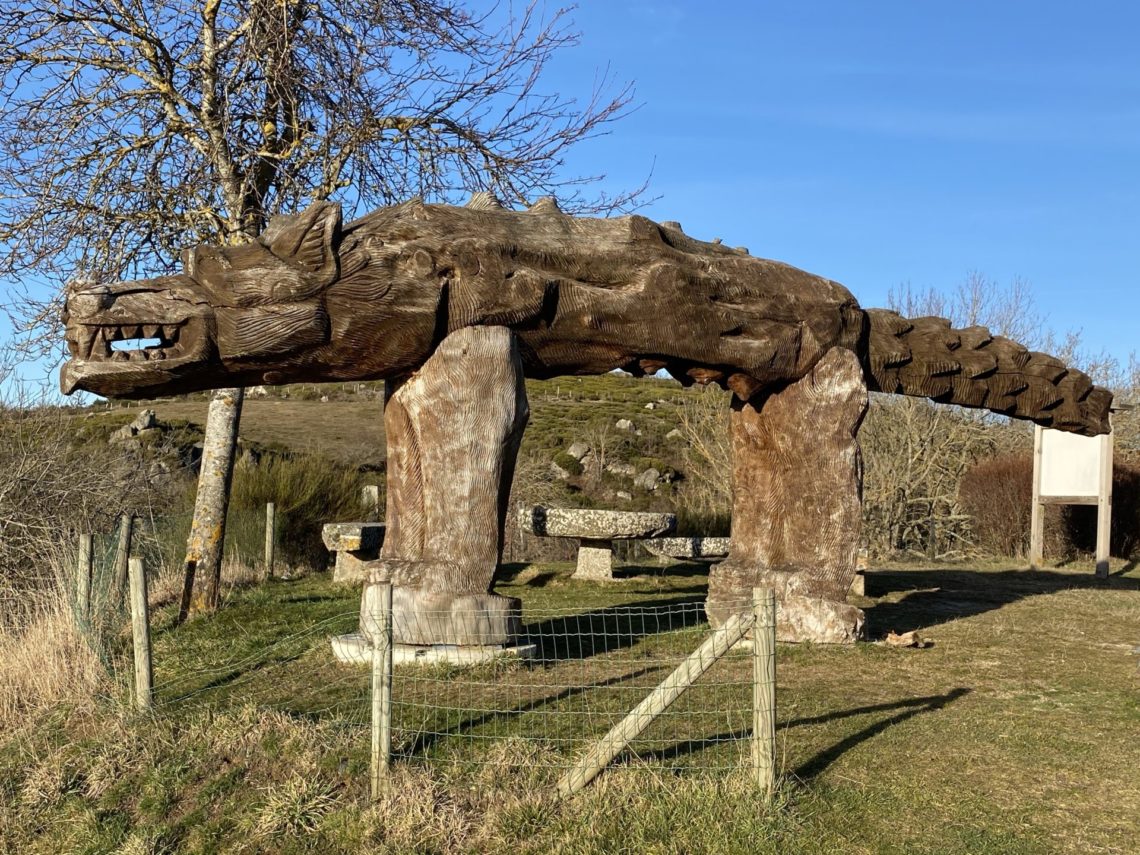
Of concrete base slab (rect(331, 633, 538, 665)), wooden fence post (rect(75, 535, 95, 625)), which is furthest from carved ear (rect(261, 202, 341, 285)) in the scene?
wooden fence post (rect(75, 535, 95, 625))

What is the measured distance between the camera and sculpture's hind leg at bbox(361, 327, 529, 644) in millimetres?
6527

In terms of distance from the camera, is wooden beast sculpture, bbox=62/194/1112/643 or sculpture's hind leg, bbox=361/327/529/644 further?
sculpture's hind leg, bbox=361/327/529/644

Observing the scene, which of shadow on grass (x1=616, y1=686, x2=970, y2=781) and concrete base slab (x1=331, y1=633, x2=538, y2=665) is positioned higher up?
concrete base slab (x1=331, y1=633, x2=538, y2=665)

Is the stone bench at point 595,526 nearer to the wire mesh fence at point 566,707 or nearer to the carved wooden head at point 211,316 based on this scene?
the wire mesh fence at point 566,707

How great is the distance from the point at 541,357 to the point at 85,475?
585cm

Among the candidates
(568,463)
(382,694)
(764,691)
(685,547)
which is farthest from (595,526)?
(568,463)

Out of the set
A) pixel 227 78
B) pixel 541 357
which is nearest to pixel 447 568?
pixel 541 357

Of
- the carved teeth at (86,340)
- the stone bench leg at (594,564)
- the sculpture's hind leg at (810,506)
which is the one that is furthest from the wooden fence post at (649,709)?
the stone bench leg at (594,564)

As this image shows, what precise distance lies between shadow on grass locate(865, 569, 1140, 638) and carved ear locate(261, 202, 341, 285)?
5054mm

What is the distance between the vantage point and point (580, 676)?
21.7 feet

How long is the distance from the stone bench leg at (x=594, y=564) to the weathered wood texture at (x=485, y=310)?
4535 mm

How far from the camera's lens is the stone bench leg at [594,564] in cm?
1216

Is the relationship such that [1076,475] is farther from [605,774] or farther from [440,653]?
[605,774]

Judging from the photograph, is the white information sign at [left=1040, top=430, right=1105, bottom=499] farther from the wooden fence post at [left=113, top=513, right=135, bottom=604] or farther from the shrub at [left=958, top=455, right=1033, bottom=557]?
the wooden fence post at [left=113, top=513, right=135, bottom=604]
